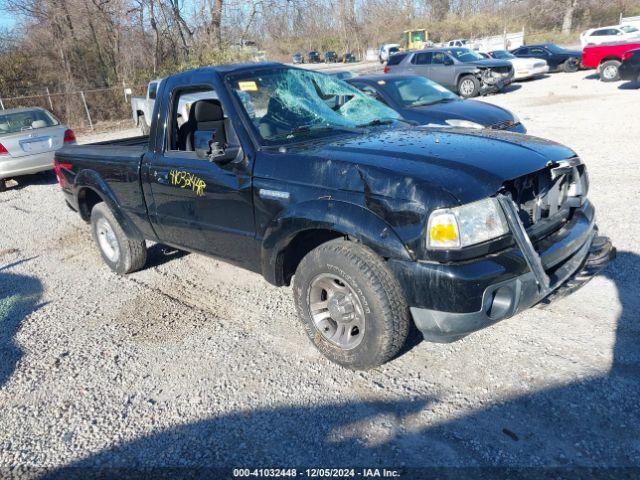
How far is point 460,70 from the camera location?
19188 mm

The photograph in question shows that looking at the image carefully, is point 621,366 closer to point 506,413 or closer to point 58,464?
point 506,413

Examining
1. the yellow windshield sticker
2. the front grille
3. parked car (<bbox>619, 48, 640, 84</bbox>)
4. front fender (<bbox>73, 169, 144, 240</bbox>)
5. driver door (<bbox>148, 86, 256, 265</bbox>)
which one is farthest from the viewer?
parked car (<bbox>619, 48, 640, 84</bbox>)

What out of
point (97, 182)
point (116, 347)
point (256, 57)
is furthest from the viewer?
point (256, 57)

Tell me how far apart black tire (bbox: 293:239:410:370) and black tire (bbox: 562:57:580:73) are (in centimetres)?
2596

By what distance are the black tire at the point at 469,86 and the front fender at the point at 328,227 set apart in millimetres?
17392

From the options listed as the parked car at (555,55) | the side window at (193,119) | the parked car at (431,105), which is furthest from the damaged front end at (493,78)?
the side window at (193,119)

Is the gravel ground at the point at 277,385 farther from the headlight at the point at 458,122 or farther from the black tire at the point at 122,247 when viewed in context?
the headlight at the point at 458,122

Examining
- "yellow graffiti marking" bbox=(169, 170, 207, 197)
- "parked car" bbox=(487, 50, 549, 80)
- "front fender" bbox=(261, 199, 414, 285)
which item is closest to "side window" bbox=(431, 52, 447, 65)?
"parked car" bbox=(487, 50, 549, 80)

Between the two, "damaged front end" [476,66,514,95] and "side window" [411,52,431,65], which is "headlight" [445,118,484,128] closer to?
"damaged front end" [476,66,514,95]

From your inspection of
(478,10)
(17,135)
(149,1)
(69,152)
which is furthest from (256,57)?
(478,10)

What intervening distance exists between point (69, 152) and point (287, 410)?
Answer: 410cm

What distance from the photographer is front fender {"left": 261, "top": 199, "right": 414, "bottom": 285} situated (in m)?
2.91

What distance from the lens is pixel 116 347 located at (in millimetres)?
4078

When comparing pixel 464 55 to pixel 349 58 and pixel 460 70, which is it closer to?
pixel 460 70
